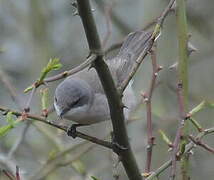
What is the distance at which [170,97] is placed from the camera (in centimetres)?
636

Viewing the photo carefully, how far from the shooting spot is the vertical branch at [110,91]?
6.00ft

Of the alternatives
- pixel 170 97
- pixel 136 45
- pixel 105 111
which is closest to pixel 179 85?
pixel 105 111

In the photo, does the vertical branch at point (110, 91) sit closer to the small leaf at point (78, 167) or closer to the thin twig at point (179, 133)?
the thin twig at point (179, 133)

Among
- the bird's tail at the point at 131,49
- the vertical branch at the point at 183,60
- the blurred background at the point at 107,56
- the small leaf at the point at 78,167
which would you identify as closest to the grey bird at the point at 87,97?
the bird's tail at the point at 131,49

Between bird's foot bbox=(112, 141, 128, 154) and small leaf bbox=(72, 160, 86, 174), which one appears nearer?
bird's foot bbox=(112, 141, 128, 154)

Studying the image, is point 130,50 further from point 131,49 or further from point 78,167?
point 78,167

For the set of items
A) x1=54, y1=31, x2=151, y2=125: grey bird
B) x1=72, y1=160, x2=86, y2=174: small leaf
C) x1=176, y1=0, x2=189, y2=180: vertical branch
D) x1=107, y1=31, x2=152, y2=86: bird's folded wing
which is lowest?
x1=176, y1=0, x2=189, y2=180: vertical branch

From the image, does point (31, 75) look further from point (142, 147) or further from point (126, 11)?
point (126, 11)

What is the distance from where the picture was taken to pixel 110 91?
6.66 feet

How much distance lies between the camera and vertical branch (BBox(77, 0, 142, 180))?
1829mm

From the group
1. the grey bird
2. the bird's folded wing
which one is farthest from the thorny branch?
the bird's folded wing

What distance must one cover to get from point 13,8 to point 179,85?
3.75 metres

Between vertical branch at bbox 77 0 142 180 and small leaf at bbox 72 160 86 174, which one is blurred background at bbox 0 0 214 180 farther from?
vertical branch at bbox 77 0 142 180

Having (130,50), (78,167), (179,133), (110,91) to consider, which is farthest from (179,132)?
(130,50)
